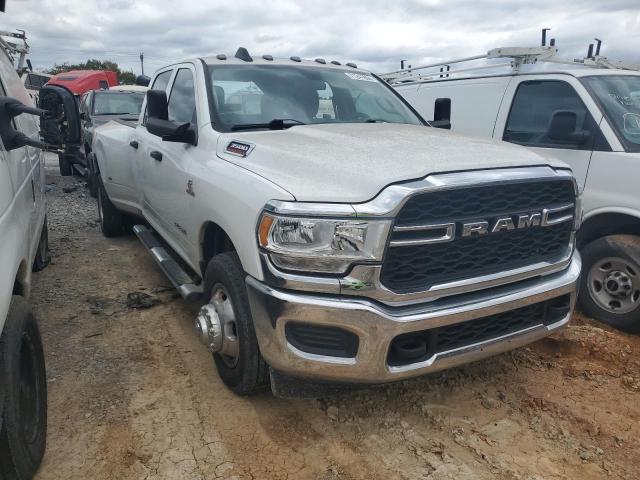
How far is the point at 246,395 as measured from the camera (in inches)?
119

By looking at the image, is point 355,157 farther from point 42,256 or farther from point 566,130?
point 42,256

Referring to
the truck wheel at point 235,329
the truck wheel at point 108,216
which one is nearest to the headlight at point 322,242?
the truck wheel at point 235,329

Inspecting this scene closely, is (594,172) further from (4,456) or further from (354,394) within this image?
(4,456)

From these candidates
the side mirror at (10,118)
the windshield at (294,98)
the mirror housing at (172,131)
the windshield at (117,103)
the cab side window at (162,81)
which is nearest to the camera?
the side mirror at (10,118)

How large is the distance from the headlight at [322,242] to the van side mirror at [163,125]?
54.9 inches

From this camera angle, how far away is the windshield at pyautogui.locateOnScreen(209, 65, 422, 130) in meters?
3.67

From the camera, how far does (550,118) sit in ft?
15.6

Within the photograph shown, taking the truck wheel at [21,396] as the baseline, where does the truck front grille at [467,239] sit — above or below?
above

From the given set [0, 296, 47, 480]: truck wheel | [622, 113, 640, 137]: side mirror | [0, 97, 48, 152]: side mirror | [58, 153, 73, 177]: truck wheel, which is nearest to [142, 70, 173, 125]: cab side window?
[0, 97, 48, 152]: side mirror

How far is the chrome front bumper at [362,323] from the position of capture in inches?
92.0

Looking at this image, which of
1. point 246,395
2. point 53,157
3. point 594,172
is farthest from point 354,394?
point 53,157

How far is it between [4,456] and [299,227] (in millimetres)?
1533

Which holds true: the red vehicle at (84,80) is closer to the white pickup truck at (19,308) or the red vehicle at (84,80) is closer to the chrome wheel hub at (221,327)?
the white pickup truck at (19,308)

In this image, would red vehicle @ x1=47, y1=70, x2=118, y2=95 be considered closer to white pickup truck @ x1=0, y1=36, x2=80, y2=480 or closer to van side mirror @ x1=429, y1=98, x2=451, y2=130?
van side mirror @ x1=429, y1=98, x2=451, y2=130
